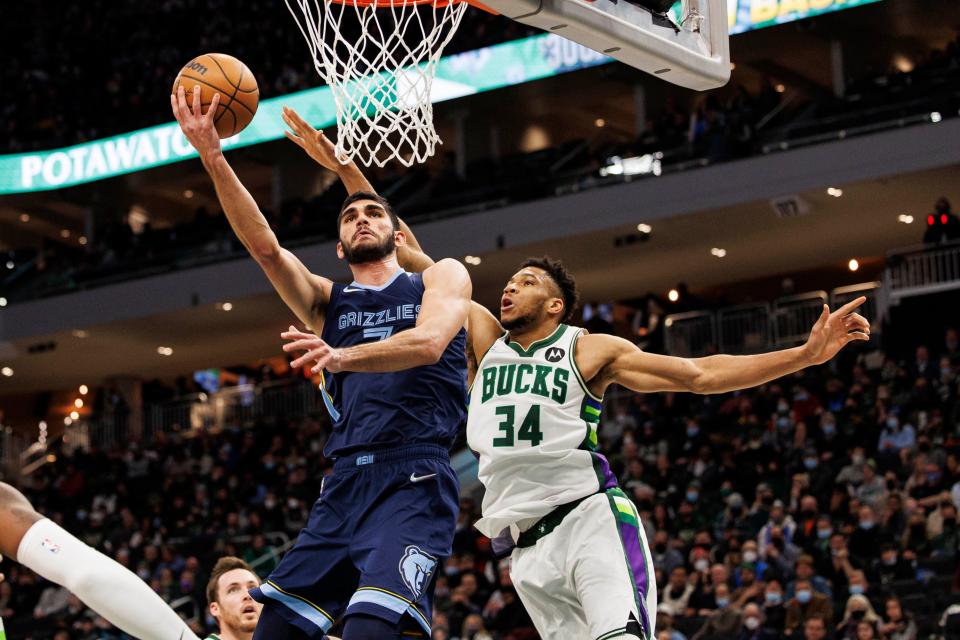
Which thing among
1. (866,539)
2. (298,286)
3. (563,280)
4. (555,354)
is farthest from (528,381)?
(866,539)

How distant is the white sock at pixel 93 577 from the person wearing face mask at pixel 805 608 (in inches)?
341

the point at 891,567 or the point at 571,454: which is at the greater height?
the point at 571,454

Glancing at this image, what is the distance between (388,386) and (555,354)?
105 cm

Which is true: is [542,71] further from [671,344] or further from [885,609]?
[885,609]

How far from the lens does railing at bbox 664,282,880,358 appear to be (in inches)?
822

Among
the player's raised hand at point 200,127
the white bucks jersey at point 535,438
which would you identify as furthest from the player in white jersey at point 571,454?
the player's raised hand at point 200,127

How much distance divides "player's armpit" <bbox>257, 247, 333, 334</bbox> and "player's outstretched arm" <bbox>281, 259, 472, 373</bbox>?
45 cm

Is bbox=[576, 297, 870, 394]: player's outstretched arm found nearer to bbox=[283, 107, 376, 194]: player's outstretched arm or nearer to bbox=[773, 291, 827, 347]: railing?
bbox=[283, 107, 376, 194]: player's outstretched arm

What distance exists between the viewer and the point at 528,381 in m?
6.13

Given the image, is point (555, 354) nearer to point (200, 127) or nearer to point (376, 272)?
point (376, 272)

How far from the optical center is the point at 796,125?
71.2 ft

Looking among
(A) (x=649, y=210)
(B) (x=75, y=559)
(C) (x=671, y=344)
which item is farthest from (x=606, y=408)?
(B) (x=75, y=559)

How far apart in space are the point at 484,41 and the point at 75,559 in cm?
2325

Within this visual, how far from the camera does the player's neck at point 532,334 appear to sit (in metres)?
6.34
